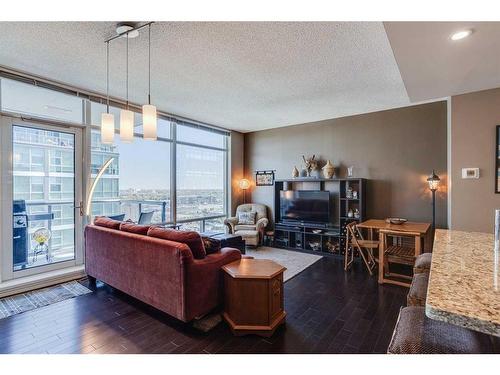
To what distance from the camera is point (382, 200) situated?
481 cm

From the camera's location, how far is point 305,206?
5.44 m

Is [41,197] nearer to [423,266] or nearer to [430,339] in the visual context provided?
[430,339]

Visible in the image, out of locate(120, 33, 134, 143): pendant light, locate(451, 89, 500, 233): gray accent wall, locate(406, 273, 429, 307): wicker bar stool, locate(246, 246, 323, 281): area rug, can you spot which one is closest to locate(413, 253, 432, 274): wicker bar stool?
locate(406, 273, 429, 307): wicker bar stool

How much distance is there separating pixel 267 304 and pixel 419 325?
1.30 meters

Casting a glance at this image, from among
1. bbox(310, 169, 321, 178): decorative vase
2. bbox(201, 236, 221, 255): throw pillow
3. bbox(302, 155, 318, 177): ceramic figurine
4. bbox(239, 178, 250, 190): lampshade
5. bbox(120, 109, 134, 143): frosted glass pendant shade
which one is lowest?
bbox(201, 236, 221, 255): throw pillow

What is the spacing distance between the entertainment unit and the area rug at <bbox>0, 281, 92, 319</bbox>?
3795 millimetres

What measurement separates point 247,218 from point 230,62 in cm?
374

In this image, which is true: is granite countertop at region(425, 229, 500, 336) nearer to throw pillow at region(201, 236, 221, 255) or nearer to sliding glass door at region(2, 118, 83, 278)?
throw pillow at region(201, 236, 221, 255)

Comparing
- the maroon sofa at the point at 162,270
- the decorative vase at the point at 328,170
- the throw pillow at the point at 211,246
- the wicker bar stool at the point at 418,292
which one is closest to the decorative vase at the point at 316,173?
the decorative vase at the point at 328,170

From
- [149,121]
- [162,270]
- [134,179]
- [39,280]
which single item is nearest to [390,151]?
[149,121]

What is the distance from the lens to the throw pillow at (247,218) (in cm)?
599

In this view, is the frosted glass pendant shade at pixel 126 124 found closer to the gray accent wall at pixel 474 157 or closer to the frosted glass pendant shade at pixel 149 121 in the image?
the frosted glass pendant shade at pixel 149 121

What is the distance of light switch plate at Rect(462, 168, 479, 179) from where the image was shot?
326 cm

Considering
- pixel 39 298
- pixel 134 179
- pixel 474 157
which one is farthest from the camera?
pixel 134 179
